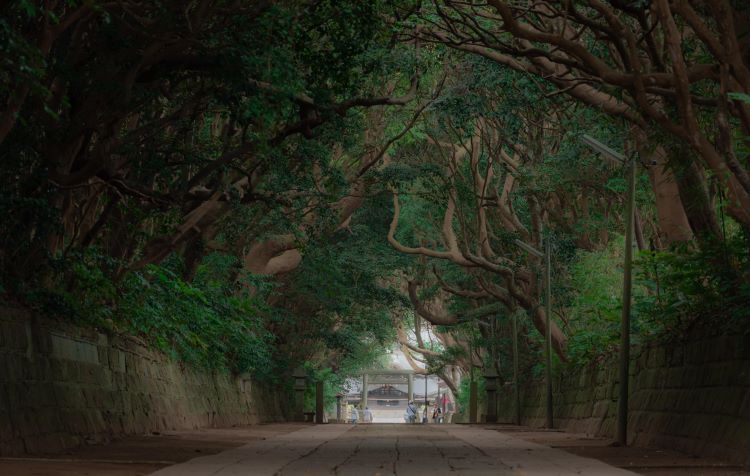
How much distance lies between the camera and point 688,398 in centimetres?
1542

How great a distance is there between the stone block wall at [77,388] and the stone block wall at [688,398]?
7937 mm

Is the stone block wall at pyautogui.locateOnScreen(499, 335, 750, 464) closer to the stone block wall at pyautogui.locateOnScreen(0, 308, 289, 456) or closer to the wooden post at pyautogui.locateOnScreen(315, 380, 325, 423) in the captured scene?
the stone block wall at pyautogui.locateOnScreen(0, 308, 289, 456)

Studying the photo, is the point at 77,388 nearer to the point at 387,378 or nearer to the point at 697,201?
the point at 697,201

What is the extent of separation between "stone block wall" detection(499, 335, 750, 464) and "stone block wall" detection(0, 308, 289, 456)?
7.94m

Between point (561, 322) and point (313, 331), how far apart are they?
13352 millimetres

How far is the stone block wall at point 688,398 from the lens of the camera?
12.9 metres

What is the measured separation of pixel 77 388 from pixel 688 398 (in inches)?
335

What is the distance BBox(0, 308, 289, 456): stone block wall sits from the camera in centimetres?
1280

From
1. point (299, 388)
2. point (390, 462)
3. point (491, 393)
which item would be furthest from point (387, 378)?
point (390, 462)

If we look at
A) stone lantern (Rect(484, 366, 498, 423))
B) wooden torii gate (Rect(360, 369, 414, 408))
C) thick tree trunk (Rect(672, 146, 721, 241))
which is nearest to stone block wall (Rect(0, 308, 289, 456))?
thick tree trunk (Rect(672, 146, 721, 241))

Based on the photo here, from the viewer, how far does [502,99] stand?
2181cm

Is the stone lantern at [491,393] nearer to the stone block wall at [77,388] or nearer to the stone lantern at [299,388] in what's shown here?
the stone lantern at [299,388]

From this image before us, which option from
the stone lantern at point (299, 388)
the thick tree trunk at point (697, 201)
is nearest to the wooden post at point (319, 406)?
the stone lantern at point (299, 388)

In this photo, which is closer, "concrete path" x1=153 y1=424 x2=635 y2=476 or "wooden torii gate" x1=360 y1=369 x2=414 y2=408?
"concrete path" x1=153 y1=424 x2=635 y2=476
